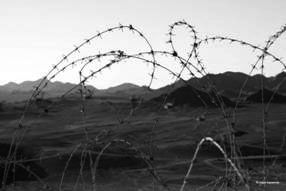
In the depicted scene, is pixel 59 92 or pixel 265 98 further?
pixel 59 92

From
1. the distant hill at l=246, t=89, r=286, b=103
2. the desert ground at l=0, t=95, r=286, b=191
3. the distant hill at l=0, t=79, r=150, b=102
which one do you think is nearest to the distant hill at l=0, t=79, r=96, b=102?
the distant hill at l=0, t=79, r=150, b=102

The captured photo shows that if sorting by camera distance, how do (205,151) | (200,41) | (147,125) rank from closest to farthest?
1. (200,41)
2. (205,151)
3. (147,125)

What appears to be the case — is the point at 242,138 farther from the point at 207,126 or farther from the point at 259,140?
the point at 207,126

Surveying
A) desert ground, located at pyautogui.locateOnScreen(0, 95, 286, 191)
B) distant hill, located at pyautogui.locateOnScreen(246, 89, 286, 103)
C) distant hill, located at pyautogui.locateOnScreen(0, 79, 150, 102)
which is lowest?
desert ground, located at pyautogui.locateOnScreen(0, 95, 286, 191)

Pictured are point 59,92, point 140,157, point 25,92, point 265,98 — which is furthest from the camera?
point 59,92

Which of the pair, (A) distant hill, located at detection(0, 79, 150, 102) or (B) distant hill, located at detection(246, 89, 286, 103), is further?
(B) distant hill, located at detection(246, 89, 286, 103)

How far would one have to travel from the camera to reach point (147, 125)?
61.3 feet

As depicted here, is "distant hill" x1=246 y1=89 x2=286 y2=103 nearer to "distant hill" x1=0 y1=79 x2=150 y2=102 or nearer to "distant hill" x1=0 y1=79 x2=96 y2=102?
"distant hill" x1=0 y1=79 x2=150 y2=102

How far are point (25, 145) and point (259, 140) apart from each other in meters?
5.11

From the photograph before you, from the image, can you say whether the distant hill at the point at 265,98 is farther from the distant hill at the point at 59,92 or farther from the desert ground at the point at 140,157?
the desert ground at the point at 140,157

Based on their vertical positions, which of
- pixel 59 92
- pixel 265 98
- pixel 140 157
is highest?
pixel 59 92

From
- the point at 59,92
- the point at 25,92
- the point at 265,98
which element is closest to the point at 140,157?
the point at 265,98

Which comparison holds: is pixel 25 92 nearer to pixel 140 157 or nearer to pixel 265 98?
pixel 265 98

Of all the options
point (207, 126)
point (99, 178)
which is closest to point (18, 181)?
point (99, 178)
